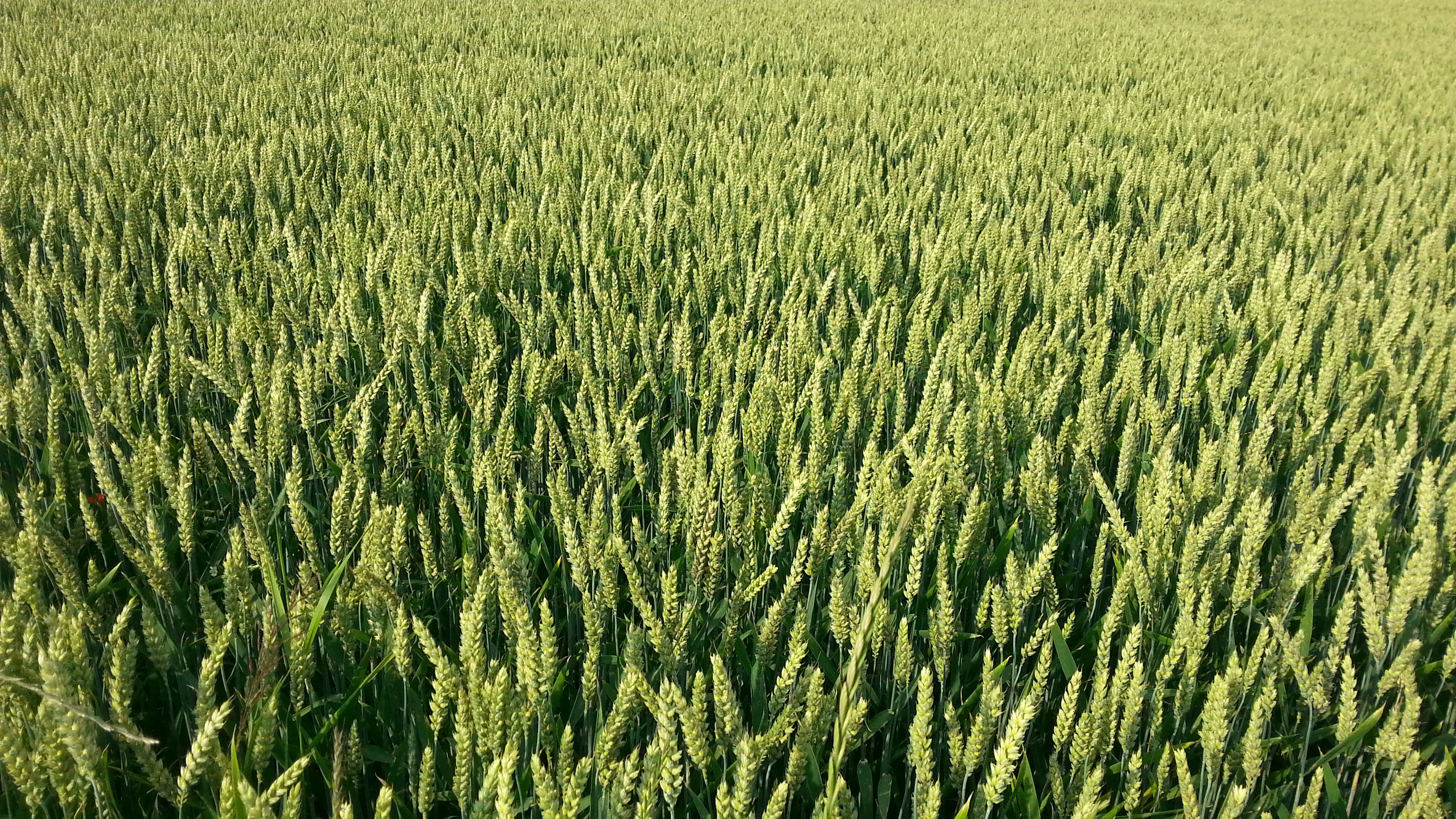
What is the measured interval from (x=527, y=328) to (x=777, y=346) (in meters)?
0.54

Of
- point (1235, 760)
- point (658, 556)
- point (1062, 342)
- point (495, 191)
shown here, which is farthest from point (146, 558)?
point (495, 191)

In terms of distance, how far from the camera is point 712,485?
112cm

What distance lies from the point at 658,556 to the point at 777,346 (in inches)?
30.1

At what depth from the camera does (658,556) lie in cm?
134

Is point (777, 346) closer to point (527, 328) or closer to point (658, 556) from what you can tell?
point (527, 328)

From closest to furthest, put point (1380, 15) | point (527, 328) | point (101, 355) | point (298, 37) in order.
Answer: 1. point (101, 355)
2. point (527, 328)
3. point (298, 37)
4. point (1380, 15)

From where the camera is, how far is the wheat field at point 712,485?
918 mm

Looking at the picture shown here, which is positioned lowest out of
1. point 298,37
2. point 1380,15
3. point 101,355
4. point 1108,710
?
point 1108,710

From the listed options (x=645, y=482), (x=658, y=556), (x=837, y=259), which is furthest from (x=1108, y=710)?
(x=837, y=259)

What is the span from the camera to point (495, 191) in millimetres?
3205

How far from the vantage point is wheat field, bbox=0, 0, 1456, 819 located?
36.1 inches

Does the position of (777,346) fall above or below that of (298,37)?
below

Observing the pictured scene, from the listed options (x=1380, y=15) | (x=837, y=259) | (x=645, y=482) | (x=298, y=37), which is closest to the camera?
(x=645, y=482)

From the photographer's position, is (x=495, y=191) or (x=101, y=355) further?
(x=495, y=191)
